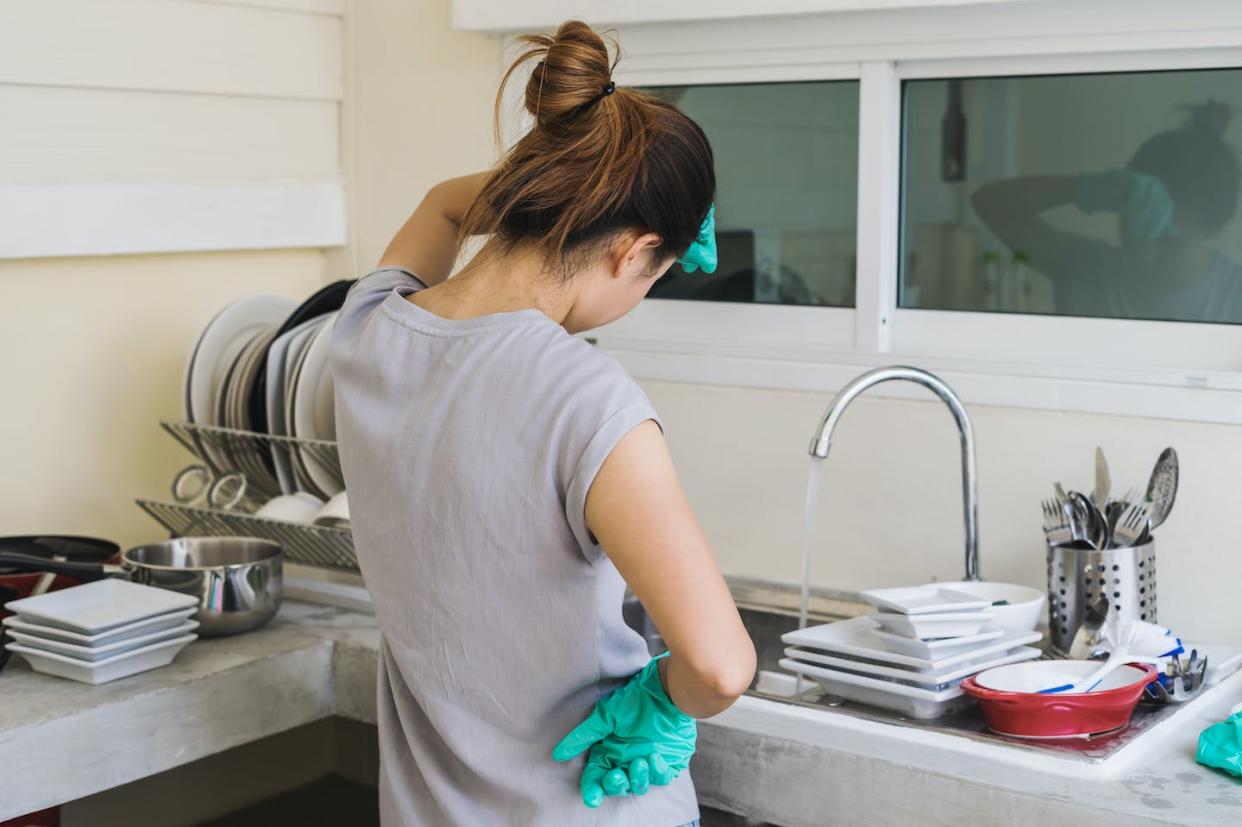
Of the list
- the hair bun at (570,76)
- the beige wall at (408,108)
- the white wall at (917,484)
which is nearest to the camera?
the hair bun at (570,76)

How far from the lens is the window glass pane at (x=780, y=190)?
2.16m

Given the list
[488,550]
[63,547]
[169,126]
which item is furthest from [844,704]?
[169,126]

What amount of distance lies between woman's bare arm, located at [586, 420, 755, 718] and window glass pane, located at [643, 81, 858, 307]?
1.12 metres

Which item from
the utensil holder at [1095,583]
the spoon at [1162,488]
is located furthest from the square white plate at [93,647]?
the spoon at [1162,488]

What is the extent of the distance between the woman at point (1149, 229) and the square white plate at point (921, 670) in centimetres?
53

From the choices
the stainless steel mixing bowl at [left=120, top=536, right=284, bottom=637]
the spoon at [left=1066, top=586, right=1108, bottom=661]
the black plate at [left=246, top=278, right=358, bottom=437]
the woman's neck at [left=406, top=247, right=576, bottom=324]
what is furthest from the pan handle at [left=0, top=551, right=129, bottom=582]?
the spoon at [left=1066, top=586, right=1108, bottom=661]

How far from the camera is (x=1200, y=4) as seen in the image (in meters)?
1.76

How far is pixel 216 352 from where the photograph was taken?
2236 mm

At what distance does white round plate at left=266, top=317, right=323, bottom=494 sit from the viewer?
6.98ft

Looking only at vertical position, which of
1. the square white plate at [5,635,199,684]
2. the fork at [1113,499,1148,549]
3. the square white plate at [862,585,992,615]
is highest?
the fork at [1113,499,1148,549]

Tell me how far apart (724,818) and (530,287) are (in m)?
0.68

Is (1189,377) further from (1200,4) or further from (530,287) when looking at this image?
(530,287)

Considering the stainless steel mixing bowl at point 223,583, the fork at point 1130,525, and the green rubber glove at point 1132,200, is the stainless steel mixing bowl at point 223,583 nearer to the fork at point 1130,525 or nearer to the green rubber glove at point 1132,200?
the fork at point 1130,525

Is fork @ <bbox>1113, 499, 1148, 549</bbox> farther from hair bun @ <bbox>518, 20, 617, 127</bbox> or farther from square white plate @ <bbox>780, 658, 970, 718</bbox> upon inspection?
hair bun @ <bbox>518, 20, 617, 127</bbox>
